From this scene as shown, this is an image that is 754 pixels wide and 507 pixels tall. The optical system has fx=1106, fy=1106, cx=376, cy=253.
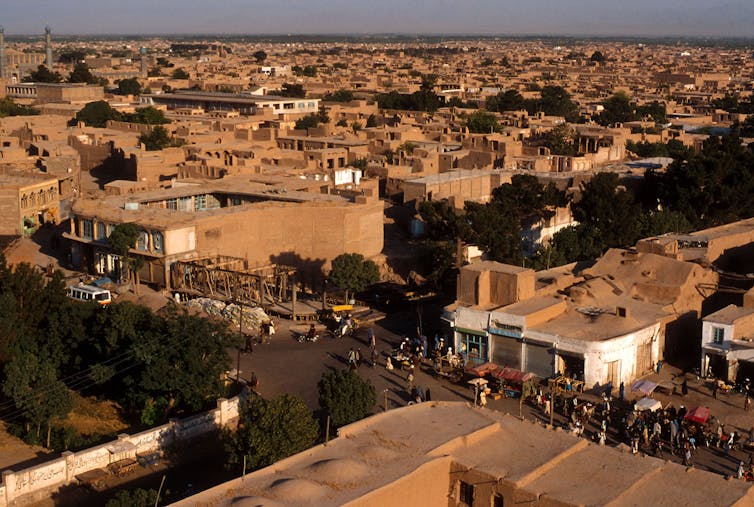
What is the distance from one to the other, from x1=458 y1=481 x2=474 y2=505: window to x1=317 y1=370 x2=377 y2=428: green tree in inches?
121

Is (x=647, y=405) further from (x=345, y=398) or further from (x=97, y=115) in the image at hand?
(x=97, y=115)

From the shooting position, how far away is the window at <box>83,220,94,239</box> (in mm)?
25547

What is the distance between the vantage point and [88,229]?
25688 millimetres

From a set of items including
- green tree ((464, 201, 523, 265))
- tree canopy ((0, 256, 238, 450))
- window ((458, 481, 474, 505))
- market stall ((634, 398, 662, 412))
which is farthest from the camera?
green tree ((464, 201, 523, 265))

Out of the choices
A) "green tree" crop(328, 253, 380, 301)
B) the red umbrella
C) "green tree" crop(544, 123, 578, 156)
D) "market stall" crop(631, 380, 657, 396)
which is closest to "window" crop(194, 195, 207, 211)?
"green tree" crop(328, 253, 380, 301)

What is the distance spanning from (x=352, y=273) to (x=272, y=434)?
9678 mm

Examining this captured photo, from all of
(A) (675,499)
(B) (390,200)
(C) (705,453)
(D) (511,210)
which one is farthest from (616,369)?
(B) (390,200)

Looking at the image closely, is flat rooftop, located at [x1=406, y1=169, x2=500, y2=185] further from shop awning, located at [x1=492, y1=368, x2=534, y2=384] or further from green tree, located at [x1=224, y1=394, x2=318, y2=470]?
green tree, located at [x1=224, y1=394, x2=318, y2=470]

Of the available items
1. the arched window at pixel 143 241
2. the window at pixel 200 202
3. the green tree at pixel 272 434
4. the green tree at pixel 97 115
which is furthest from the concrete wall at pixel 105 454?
the green tree at pixel 97 115

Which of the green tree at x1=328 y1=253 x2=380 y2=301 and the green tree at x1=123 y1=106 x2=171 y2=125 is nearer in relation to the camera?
the green tree at x1=328 y1=253 x2=380 y2=301

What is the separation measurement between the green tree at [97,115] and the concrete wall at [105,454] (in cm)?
3548

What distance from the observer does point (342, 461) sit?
12734 mm

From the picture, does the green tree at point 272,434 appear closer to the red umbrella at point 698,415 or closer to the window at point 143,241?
the red umbrella at point 698,415

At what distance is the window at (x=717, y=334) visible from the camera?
779 inches
